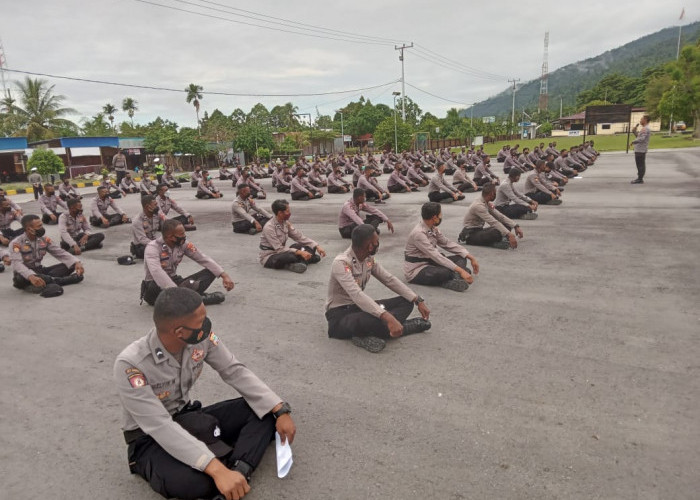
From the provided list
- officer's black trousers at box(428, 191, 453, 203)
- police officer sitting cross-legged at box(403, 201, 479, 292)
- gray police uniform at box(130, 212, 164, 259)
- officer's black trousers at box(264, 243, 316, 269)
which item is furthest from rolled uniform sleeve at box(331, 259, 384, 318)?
officer's black trousers at box(428, 191, 453, 203)

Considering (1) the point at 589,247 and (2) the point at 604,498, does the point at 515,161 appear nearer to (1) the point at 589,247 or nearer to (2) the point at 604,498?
(1) the point at 589,247

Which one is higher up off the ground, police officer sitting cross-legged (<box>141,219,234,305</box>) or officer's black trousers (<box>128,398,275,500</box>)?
police officer sitting cross-legged (<box>141,219,234,305</box>)

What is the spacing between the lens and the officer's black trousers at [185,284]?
599 cm

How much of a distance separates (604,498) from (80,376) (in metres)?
4.45

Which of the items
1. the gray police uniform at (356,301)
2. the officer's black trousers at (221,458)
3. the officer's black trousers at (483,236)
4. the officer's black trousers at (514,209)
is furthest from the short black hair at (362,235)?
the officer's black trousers at (514,209)

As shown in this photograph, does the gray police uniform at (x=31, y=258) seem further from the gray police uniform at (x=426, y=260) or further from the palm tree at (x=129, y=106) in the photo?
the palm tree at (x=129, y=106)

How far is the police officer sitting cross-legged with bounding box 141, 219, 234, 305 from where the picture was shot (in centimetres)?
553

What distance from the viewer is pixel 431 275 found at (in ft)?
20.9

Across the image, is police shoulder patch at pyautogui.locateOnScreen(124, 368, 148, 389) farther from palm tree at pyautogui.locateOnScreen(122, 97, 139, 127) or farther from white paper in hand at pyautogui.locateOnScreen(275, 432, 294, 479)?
palm tree at pyautogui.locateOnScreen(122, 97, 139, 127)

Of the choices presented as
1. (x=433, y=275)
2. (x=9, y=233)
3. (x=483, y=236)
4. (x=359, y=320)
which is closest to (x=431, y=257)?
(x=433, y=275)

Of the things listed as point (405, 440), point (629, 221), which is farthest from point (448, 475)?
point (629, 221)

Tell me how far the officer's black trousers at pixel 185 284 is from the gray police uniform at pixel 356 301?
2206mm

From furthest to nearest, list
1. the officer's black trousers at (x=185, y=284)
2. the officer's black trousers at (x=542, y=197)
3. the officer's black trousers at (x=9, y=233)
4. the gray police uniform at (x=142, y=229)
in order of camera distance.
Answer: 1. the officer's black trousers at (x=542, y=197)
2. the officer's black trousers at (x=9, y=233)
3. the gray police uniform at (x=142, y=229)
4. the officer's black trousers at (x=185, y=284)

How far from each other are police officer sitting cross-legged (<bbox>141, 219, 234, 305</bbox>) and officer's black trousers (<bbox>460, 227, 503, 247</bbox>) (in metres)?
4.77
